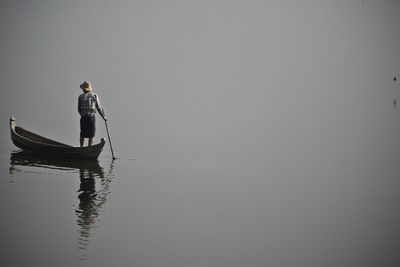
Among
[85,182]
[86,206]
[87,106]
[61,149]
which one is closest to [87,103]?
[87,106]

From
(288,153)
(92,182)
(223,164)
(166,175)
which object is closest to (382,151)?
(288,153)

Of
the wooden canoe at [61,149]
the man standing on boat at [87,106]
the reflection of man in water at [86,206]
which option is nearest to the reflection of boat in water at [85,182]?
the reflection of man in water at [86,206]

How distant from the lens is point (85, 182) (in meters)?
13.1

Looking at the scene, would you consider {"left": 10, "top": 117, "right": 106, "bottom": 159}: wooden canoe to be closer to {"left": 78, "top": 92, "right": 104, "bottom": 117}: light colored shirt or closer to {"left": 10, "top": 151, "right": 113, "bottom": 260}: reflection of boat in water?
{"left": 10, "top": 151, "right": 113, "bottom": 260}: reflection of boat in water

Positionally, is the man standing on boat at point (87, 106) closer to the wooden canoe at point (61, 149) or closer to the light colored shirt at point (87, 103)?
the light colored shirt at point (87, 103)

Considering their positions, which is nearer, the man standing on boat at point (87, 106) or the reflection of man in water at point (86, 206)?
the reflection of man in water at point (86, 206)

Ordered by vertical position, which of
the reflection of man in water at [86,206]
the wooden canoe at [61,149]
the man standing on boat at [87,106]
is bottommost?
the reflection of man in water at [86,206]

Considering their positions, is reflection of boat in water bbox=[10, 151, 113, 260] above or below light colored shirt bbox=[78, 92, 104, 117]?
below

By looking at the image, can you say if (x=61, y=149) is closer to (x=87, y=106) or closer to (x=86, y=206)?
(x=87, y=106)

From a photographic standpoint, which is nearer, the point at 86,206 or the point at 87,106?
the point at 86,206

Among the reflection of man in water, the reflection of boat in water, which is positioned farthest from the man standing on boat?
the reflection of man in water

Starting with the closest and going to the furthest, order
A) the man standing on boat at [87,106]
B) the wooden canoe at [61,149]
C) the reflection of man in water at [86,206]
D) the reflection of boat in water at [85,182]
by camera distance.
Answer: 1. the reflection of man in water at [86,206]
2. the reflection of boat in water at [85,182]
3. the wooden canoe at [61,149]
4. the man standing on boat at [87,106]

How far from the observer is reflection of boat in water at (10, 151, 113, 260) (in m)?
9.44

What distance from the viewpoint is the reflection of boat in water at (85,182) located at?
944 cm
